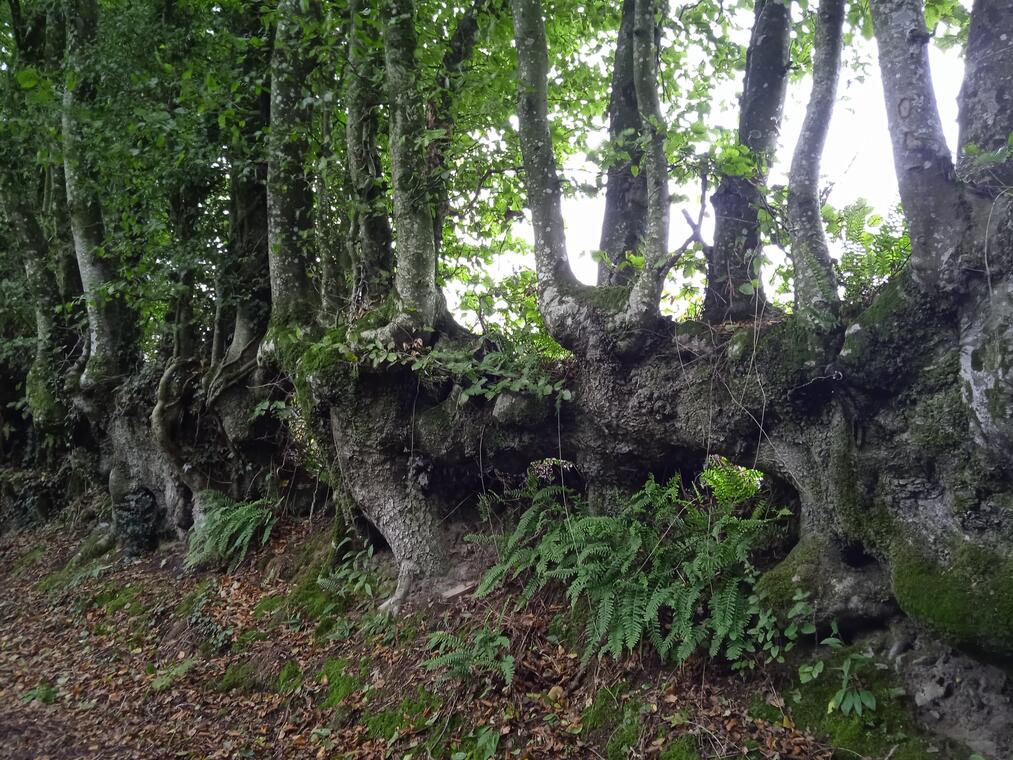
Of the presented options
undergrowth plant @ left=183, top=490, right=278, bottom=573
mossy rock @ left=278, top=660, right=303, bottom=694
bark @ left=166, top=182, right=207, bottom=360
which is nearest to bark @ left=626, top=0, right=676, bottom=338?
mossy rock @ left=278, top=660, right=303, bottom=694

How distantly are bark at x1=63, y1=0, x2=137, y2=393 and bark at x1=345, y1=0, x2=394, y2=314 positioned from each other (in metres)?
4.41

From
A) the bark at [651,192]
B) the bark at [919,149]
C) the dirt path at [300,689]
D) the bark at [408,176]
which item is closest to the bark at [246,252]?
the dirt path at [300,689]

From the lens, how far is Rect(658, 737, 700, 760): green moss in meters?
4.28

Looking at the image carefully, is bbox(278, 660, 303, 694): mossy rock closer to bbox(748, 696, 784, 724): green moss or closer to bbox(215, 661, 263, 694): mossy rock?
bbox(215, 661, 263, 694): mossy rock

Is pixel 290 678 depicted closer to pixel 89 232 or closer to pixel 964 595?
pixel 964 595

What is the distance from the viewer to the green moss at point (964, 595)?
12.1 feet

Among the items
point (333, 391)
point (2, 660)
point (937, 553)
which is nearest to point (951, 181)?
point (937, 553)

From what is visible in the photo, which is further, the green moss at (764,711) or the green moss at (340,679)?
the green moss at (340,679)

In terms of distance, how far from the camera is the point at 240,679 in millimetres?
6816

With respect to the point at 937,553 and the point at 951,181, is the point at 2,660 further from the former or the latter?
the point at 951,181

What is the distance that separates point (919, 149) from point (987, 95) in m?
0.53

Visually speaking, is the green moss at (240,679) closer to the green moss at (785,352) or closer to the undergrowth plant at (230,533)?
the undergrowth plant at (230,533)

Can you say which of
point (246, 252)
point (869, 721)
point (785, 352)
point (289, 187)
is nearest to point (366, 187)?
point (289, 187)

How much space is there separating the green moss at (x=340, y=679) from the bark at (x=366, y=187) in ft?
12.3
